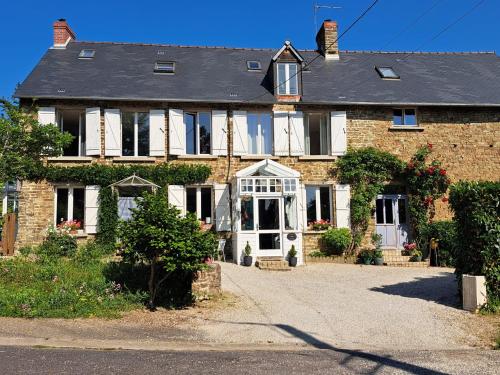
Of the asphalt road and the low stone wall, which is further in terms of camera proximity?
the low stone wall

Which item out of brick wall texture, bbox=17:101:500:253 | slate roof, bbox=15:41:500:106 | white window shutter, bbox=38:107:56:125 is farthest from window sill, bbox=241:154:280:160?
white window shutter, bbox=38:107:56:125

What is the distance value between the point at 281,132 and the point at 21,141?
26.5 feet

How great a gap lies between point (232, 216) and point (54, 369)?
1068 centimetres

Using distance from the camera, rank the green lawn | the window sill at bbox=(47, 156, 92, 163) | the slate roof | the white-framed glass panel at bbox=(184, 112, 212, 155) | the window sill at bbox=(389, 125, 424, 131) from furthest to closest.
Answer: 1. the window sill at bbox=(389, 125, 424, 131)
2. the white-framed glass panel at bbox=(184, 112, 212, 155)
3. the slate roof
4. the window sill at bbox=(47, 156, 92, 163)
5. the green lawn

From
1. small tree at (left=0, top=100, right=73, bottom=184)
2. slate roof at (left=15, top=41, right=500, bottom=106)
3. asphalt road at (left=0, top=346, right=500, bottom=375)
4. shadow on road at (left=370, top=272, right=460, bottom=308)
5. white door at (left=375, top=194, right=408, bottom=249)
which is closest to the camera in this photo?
asphalt road at (left=0, top=346, right=500, bottom=375)

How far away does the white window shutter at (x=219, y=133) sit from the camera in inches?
639

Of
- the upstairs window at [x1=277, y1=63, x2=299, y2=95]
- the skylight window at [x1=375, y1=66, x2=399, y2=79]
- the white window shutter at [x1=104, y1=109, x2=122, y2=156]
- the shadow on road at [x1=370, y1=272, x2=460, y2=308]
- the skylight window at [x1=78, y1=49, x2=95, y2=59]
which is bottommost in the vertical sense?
the shadow on road at [x1=370, y1=272, x2=460, y2=308]

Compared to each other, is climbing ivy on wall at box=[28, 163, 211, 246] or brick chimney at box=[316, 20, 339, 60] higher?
brick chimney at box=[316, 20, 339, 60]

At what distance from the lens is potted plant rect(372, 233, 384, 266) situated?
1526 centimetres

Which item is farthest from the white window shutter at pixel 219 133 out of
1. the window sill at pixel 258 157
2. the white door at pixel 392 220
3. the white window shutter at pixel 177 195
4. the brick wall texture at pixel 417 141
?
the white door at pixel 392 220

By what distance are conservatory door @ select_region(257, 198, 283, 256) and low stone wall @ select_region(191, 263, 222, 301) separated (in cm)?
485

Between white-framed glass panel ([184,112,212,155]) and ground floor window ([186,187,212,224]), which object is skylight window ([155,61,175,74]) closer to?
white-framed glass panel ([184,112,212,155])

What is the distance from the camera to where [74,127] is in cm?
1631

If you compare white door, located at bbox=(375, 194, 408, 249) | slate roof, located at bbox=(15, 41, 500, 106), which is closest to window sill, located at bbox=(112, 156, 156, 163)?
slate roof, located at bbox=(15, 41, 500, 106)
